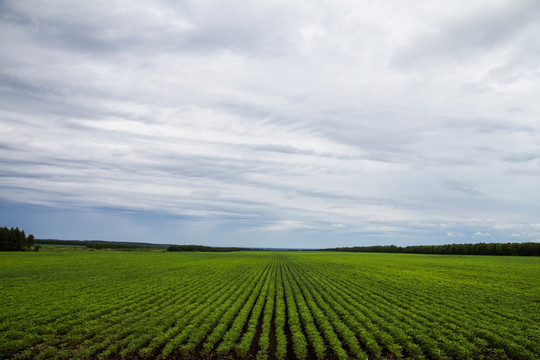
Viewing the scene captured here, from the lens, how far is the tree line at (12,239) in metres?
100

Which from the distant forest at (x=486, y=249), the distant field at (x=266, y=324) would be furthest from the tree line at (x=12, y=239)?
the distant forest at (x=486, y=249)

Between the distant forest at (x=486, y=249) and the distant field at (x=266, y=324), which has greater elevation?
the distant field at (x=266, y=324)

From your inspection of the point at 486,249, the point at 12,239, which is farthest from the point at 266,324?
the point at 486,249

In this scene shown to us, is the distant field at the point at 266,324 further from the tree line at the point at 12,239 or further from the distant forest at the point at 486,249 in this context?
the distant forest at the point at 486,249

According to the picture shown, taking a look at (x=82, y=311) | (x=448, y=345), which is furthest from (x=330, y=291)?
(x=82, y=311)

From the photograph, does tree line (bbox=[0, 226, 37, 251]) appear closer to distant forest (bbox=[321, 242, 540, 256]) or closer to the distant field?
the distant field

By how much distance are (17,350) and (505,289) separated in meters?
37.3

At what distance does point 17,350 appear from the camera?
12516 millimetres

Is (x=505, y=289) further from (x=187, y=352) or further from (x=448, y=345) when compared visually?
(x=187, y=352)

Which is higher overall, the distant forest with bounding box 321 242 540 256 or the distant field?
the distant field

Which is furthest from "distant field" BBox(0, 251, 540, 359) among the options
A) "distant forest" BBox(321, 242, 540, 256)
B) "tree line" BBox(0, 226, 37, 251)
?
"distant forest" BBox(321, 242, 540, 256)

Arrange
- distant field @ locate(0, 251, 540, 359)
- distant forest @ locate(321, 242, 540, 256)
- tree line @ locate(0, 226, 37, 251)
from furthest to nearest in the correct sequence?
distant forest @ locate(321, 242, 540, 256)
tree line @ locate(0, 226, 37, 251)
distant field @ locate(0, 251, 540, 359)

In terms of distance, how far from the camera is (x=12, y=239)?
102062 millimetres

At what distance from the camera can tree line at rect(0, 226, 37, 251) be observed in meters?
100
